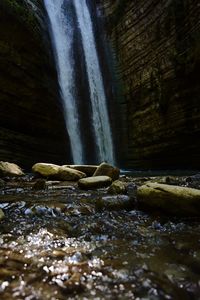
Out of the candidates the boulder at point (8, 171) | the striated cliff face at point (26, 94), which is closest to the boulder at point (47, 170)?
the boulder at point (8, 171)

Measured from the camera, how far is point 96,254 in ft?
6.73

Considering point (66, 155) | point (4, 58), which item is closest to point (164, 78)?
point (66, 155)

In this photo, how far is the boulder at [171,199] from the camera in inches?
120

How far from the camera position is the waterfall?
42.5ft

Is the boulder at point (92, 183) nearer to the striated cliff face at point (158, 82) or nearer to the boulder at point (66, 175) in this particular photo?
the boulder at point (66, 175)

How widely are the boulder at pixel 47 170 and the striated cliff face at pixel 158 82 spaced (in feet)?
20.4

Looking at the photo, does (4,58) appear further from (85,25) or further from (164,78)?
(85,25)

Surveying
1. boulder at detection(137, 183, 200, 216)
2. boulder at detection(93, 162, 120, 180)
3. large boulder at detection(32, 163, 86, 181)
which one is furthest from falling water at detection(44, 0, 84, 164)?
boulder at detection(137, 183, 200, 216)

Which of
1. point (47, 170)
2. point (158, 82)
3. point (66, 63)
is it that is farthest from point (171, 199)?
point (66, 63)

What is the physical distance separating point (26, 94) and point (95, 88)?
470 cm

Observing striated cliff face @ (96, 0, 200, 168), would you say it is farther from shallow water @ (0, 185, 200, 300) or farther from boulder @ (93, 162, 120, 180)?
shallow water @ (0, 185, 200, 300)

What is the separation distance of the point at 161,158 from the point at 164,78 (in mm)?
3386

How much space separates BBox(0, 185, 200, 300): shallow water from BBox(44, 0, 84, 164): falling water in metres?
9.31

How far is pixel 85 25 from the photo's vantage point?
52.2ft
